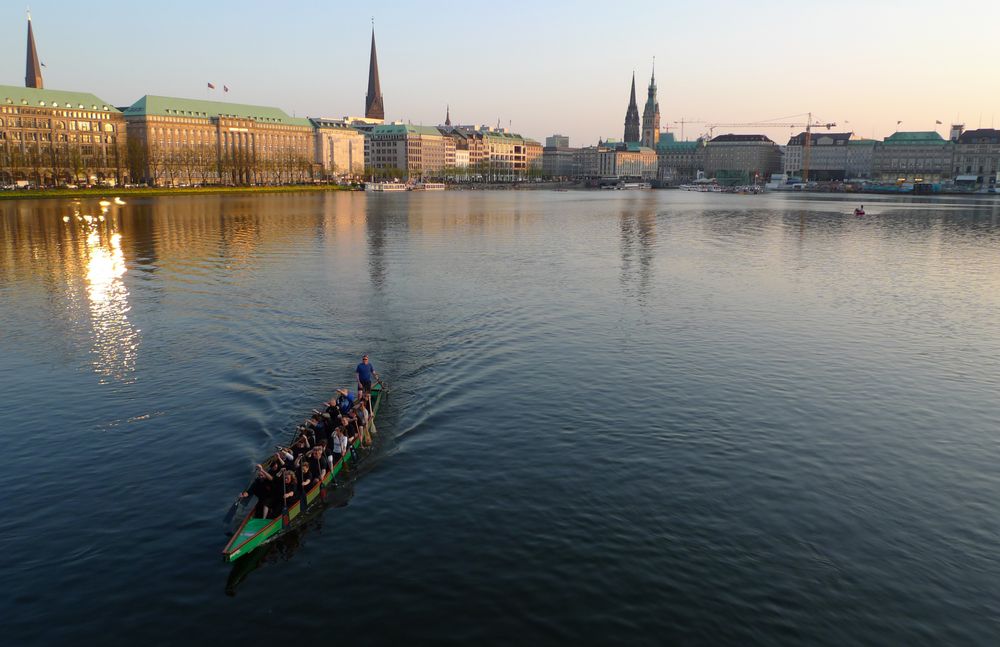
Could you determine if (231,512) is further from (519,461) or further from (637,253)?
(637,253)

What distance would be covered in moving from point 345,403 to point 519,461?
291 inches

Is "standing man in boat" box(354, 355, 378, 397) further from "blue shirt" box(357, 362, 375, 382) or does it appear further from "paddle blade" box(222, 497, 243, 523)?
"paddle blade" box(222, 497, 243, 523)

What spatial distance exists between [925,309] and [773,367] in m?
25.6

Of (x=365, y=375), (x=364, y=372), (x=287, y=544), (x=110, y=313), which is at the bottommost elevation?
(x=287, y=544)

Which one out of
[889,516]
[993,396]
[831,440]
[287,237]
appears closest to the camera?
[889,516]

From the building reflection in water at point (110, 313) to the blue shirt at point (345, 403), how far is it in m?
14.4

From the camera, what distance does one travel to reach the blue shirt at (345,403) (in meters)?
28.2

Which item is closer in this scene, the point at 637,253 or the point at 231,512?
the point at 231,512

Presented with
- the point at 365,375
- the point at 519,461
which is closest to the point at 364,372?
the point at 365,375

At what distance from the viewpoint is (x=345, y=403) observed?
93.4 feet

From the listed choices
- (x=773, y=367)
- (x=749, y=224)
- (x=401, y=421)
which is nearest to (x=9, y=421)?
(x=401, y=421)

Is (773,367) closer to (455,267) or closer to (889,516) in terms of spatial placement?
(889,516)

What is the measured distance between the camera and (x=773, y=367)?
39844 millimetres

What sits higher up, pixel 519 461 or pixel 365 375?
pixel 365 375
